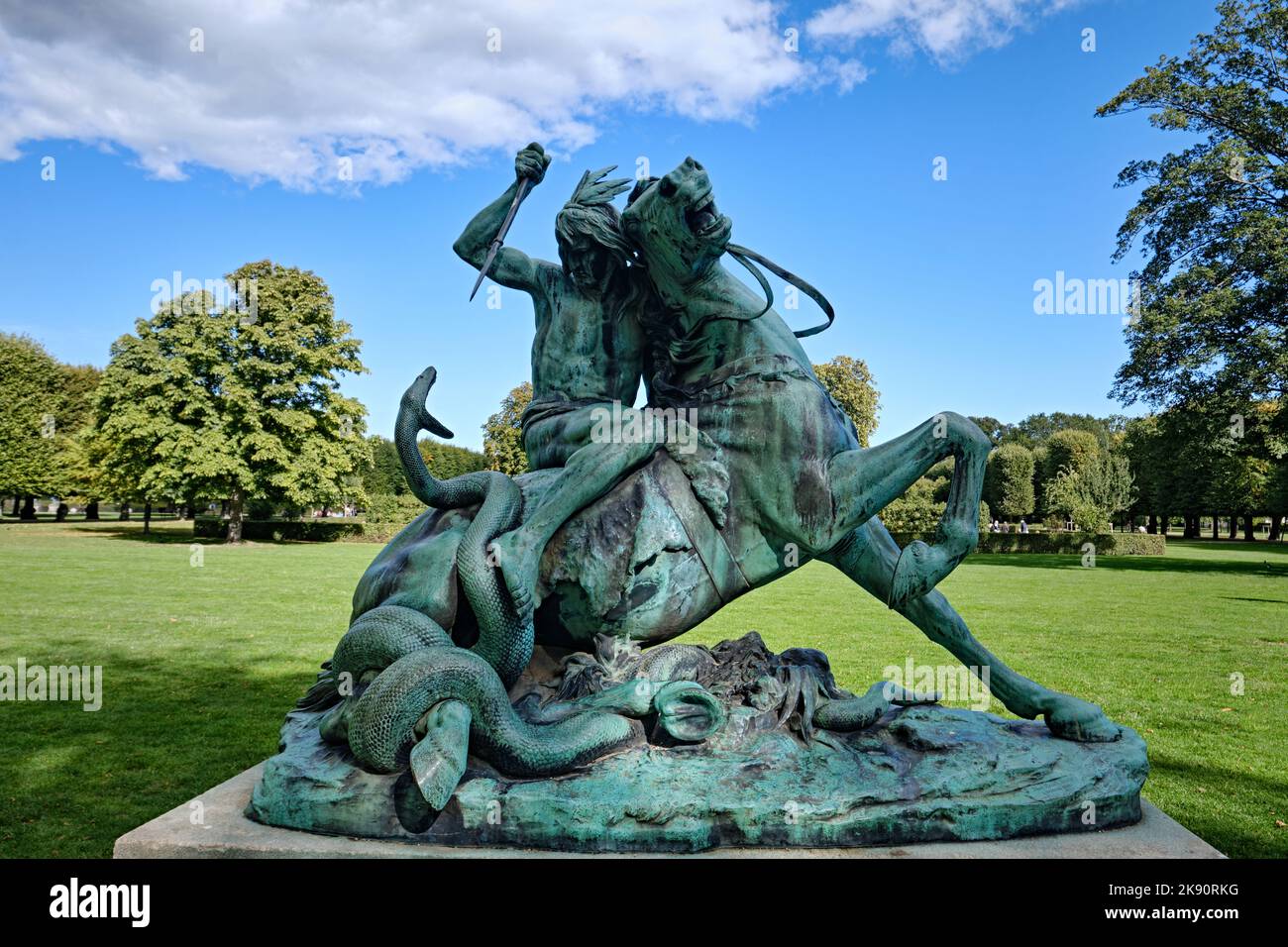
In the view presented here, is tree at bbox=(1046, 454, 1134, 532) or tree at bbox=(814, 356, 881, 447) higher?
tree at bbox=(814, 356, 881, 447)

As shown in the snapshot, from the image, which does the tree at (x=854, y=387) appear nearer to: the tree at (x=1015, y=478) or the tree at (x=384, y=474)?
the tree at (x=1015, y=478)

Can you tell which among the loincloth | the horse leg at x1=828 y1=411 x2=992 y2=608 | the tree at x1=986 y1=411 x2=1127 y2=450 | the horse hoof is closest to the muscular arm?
the loincloth

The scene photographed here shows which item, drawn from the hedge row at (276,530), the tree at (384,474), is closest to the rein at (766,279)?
the hedge row at (276,530)

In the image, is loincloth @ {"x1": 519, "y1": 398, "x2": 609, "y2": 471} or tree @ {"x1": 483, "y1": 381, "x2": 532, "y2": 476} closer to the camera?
loincloth @ {"x1": 519, "y1": 398, "x2": 609, "y2": 471}

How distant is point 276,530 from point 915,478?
133 feet

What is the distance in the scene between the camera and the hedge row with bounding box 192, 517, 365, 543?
3919 centimetres

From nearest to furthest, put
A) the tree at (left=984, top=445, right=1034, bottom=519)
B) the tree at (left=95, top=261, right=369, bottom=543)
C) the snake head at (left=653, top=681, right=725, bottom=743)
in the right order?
1. the snake head at (left=653, top=681, right=725, bottom=743)
2. the tree at (left=95, top=261, right=369, bottom=543)
3. the tree at (left=984, top=445, right=1034, bottom=519)

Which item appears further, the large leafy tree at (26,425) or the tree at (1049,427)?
the tree at (1049,427)

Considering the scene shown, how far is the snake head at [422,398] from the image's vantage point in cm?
366

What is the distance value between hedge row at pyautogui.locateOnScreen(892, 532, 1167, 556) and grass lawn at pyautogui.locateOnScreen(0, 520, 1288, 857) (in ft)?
42.6

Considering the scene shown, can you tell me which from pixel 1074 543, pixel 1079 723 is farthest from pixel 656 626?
pixel 1074 543

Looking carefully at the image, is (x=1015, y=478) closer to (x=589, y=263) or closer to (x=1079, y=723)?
(x=1079, y=723)

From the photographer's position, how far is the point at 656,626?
12.2 feet

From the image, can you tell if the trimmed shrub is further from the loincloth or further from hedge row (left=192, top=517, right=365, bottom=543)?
the loincloth
